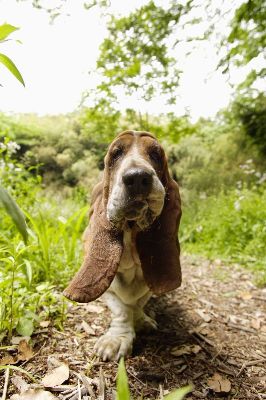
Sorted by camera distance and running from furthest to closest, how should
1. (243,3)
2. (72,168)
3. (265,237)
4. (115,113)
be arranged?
(72,168)
(115,113)
(265,237)
(243,3)

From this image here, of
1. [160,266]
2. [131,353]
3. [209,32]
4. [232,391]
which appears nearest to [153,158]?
[160,266]

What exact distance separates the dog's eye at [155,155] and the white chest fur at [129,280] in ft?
1.65

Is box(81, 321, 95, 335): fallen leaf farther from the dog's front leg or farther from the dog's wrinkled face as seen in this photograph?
the dog's wrinkled face

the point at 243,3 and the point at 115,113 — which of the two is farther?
the point at 115,113

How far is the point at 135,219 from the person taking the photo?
60.3 inches

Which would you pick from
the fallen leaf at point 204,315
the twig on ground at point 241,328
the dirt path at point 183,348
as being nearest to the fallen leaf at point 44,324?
the dirt path at point 183,348

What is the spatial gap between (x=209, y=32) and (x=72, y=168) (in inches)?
224

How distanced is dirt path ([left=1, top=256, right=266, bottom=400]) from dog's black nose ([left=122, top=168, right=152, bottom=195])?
34.3 inches

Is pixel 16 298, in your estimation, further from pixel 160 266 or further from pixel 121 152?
pixel 121 152

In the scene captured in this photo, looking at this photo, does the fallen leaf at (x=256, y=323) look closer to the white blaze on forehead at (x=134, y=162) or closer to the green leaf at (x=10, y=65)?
the white blaze on forehead at (x=134, y=162)

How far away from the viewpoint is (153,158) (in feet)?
5.64

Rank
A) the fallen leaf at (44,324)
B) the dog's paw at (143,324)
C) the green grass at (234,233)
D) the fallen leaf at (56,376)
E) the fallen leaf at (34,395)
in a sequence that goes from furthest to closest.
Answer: the green grass at (234,233) < the dog's paw at (143,324) < the fallen leaf at (44,324) < the fallen leaf at (56,376) < the fallen leaf at (34,395)

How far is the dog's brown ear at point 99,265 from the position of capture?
1.47 m

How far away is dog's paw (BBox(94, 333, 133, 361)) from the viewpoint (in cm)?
160
